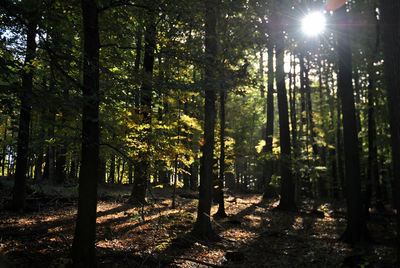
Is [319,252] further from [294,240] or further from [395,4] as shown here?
[395,4]

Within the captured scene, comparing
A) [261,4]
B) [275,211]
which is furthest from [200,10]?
[275,211]

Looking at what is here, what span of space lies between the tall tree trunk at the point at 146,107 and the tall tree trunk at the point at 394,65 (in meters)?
5.25

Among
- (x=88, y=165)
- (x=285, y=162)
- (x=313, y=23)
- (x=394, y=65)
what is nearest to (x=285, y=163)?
Result: (x=285, y=162)

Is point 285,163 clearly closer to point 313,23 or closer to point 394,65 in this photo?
point 313,23

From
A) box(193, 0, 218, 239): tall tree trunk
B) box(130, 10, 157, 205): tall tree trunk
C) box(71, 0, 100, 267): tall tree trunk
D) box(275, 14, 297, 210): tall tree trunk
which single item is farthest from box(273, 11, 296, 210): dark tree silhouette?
box(71, 0, 100, 267): tall tree trunk

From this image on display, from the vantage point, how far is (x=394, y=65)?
562cm

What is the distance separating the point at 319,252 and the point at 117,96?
7.81m

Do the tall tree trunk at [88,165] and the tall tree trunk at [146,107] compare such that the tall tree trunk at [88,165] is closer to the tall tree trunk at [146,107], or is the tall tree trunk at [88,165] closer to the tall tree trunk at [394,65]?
the tall tree trunk at [146,107]

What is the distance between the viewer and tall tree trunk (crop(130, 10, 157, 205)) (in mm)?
6598

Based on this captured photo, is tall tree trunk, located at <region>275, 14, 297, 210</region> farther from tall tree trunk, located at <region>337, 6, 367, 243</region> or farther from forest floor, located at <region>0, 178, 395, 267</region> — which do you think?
tall tree trunk, located at <region>337, 6, 367, 243</region>

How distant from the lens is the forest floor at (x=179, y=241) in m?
6.59

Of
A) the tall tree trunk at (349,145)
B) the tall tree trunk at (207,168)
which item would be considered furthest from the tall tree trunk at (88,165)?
the tall tree trunk at (349,145)

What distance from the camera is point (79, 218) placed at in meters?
5.68

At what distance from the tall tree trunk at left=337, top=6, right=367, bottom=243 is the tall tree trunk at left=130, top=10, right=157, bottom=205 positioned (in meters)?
7.18
